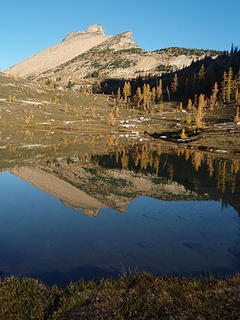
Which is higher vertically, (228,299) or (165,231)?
(228,299)

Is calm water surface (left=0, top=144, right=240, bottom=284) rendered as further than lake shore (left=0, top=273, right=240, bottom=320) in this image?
Yes

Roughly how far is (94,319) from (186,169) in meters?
27.5

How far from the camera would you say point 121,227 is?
48.5 feet

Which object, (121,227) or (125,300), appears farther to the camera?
(121,227)

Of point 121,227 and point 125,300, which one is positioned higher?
point 125,300

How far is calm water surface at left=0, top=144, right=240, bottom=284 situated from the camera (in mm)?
10672

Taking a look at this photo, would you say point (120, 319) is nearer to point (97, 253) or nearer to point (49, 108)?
point (97, 253)

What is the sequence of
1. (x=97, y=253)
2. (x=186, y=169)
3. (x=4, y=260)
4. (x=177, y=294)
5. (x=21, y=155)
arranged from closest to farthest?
(x=177, y=294)
(x=4, y=260)
(x=97, y=253)
(x=186, y=169)
(x=21, y=155)

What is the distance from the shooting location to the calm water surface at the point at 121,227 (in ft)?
35.0

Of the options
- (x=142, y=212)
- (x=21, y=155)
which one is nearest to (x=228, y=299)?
(x=142, y=212)

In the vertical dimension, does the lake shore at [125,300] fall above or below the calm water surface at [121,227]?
above

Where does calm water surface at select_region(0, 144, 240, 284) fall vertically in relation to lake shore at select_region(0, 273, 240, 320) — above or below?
below

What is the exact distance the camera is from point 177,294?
7.57 metres

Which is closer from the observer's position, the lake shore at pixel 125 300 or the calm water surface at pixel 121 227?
the lake shore at pixel 125 300
